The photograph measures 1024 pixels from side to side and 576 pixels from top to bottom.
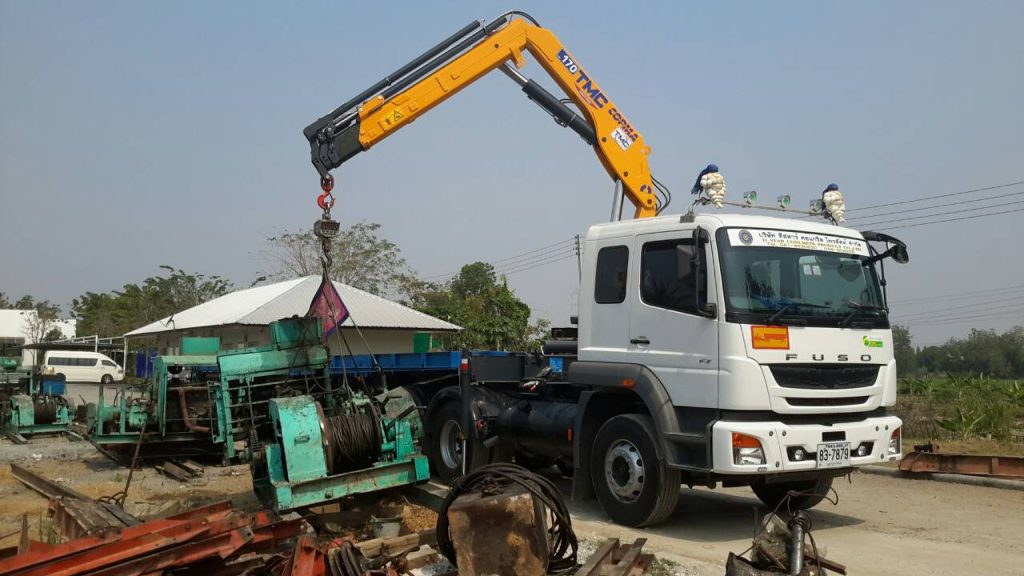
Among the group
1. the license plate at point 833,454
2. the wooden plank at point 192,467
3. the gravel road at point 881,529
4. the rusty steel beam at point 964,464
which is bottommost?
the gravel road at point 881,529

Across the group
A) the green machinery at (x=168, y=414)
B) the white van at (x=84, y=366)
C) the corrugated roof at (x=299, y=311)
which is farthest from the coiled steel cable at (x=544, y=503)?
the white van at (x=84, y=366)

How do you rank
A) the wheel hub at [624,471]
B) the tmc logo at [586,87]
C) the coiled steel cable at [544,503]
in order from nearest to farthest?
the coiled steel cable at [544,503], the wheel hub at [624,471], the tmc logo at [586,87]

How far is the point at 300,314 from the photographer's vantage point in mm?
30703

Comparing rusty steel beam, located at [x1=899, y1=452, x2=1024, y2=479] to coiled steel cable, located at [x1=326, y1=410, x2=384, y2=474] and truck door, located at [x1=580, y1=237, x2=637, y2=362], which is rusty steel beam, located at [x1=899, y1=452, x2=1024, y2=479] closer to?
truck door, located at [x1=580, y1=237, x2=637, y2=362]

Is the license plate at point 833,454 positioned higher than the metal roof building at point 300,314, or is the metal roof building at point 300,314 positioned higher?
the metal roof building at point 300,314

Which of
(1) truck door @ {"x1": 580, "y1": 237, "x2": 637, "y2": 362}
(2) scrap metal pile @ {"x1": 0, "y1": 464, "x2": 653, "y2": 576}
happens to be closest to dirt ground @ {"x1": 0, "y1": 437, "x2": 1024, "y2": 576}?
(2) scrap metal pile @ {"x1": 0, "y1": 464, "x2": 653, "y2": 576}

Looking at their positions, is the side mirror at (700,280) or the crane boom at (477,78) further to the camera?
the crane boom at (477,78)

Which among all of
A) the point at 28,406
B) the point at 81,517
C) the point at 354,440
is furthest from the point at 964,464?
the point at 28,406

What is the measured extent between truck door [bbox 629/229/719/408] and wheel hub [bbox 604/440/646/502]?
67 cm

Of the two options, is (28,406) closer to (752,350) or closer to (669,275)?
(669,275)

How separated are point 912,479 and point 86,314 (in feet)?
227

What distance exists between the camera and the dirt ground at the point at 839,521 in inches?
245

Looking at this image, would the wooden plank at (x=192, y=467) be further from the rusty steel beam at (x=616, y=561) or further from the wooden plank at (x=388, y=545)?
the rusty steel beam at (x=616, y=561)

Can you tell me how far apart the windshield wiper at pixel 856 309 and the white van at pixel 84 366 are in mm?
41606
